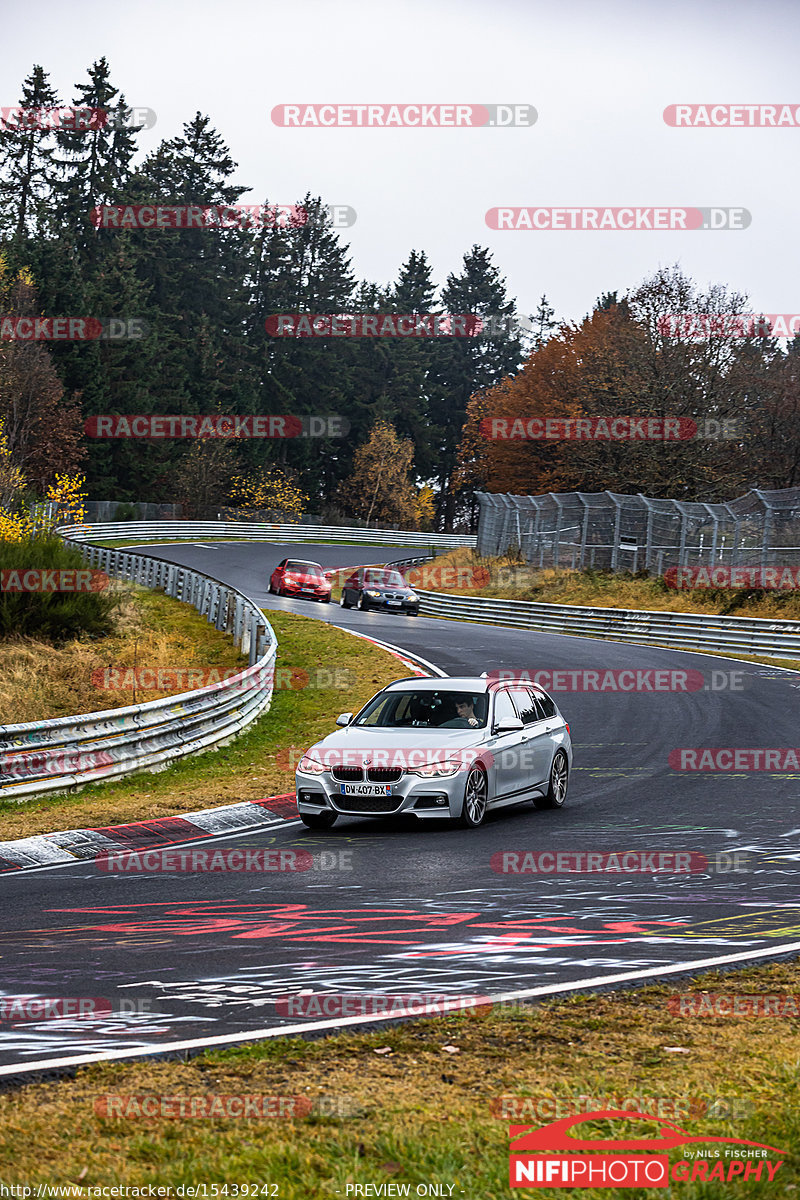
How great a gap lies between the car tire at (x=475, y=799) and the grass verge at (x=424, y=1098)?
254 inches

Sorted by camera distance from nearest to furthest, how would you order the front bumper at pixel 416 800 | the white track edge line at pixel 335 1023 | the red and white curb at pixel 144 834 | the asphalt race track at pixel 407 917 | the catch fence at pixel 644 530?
the white track edge line at pixel 335 1023
the asphalt race track at pixel 407 917
the red and white curb at pixel 144 834
the front bumper at pixel 416 800
the catch fence at pixel 644 530

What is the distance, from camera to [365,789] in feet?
41.0

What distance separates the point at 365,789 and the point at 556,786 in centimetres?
264

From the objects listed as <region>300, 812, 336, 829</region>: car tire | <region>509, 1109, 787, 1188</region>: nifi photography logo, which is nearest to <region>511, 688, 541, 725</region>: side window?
<region>300, 812, 336, 829</region>: car tire

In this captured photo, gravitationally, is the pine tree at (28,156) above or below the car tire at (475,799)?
above

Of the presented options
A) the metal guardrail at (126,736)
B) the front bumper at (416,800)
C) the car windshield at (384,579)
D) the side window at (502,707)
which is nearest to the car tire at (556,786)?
the side window at (502,707)

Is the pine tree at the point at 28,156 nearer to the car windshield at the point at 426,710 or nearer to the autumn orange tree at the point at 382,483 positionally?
the autumn orange tree at the point at 382,483

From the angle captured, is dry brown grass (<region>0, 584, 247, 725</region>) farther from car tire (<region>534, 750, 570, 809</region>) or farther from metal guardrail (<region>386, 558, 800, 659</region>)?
metal guardrail (<region>386, 558, 800, 659</region>)

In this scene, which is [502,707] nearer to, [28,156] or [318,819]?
[318,819]

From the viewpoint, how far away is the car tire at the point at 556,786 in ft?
46.3

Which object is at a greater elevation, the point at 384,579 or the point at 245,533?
the point at 245,533

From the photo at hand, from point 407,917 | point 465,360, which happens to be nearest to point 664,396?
point 407,917

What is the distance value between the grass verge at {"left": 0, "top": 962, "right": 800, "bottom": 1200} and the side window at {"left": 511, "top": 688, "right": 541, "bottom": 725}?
7.94 meters

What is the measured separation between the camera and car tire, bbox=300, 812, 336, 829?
504 inches
